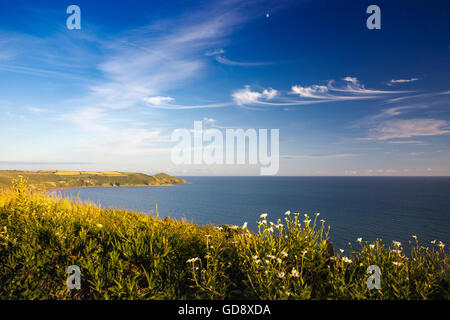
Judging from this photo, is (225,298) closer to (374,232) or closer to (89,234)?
(89,234)

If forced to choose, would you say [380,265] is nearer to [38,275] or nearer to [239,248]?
[239,248]

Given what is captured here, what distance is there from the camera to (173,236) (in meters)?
5.78

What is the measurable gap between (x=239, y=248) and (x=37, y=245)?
4.66 meters

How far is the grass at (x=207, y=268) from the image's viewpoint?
12.7 ft

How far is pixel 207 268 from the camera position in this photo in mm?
4348

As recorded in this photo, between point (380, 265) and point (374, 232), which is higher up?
point (380, 265)

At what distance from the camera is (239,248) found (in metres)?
4.88

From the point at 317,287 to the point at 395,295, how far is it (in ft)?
4.05

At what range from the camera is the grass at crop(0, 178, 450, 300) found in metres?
3.86

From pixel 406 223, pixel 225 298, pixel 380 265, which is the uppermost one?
pixel 380 265
